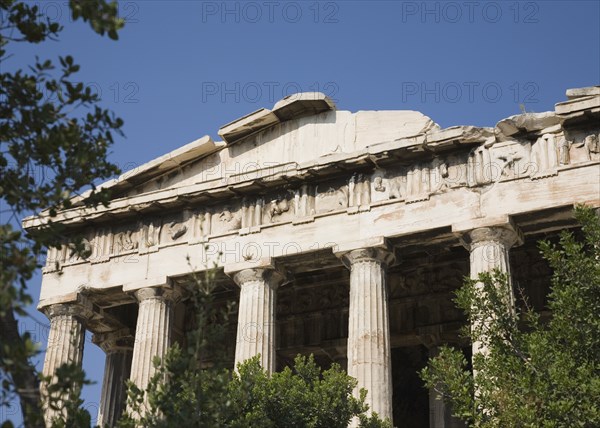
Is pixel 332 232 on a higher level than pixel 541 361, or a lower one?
higher

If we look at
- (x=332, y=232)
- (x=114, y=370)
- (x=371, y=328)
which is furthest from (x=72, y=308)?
(x=371, y=328)

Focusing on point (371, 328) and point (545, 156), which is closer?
point (545, 156)

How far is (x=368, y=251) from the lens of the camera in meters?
24.5

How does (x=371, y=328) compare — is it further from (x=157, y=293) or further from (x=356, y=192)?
(x=157, y=293)

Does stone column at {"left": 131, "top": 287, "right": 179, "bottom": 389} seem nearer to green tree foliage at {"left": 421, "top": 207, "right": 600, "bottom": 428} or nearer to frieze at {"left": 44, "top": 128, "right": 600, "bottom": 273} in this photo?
frieze at {"left": 44, "top": 128, "right": 600, "bottom": 273}

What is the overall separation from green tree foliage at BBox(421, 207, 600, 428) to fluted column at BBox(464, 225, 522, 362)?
461 cm

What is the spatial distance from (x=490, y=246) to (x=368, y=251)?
8.69ft

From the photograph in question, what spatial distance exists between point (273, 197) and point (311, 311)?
17.5 ft

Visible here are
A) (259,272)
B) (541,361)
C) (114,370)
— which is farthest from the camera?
(114,370)

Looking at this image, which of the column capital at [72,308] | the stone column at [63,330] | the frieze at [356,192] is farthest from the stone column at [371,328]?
the stone column at [63,330]

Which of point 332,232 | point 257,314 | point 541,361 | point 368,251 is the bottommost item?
point 541,361

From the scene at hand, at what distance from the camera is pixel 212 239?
26.3 meters

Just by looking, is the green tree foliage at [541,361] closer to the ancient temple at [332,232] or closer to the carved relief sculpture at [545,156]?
the carved relief sculpture at [545,156]

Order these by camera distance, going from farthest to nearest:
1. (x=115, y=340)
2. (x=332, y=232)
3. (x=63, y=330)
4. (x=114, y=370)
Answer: (x=114, y=370)
(x=115, y=340)
(x=63, y=330)
(x=332, y=232)
